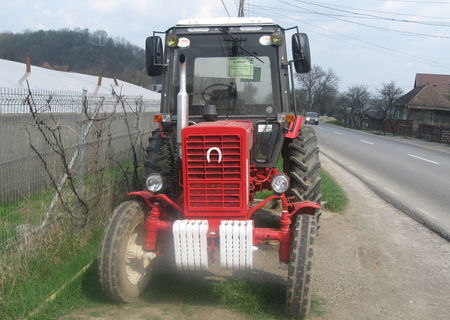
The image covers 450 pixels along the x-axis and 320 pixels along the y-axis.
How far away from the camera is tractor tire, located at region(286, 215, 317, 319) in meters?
3.93

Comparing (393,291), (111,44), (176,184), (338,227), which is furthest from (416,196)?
(111,44)

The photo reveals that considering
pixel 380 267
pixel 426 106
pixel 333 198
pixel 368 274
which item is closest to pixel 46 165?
pixel 368 274

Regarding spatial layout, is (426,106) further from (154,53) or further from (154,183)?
(154,183)

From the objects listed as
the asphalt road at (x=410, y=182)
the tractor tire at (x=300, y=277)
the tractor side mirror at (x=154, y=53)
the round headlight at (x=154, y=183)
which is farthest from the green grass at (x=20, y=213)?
the asphalt road at (x=410, y=182)

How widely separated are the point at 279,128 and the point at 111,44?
42456 millimetres

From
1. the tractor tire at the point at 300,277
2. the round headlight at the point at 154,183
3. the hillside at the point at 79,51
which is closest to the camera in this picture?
the tractor tire at the point at 300,277

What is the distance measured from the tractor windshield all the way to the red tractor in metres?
0.01

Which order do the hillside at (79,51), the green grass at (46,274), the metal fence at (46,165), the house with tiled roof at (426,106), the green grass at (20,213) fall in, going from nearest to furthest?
the green grass at (46,274) → the green grass at (20,213) → the metal fence at (46,165) → the hillside at (79,51) → the house with tiled roof at (426,106)

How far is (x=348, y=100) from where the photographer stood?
Result: 71.0 m

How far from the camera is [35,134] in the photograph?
18.7 feet

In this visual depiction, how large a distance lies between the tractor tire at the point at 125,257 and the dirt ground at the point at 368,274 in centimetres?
20

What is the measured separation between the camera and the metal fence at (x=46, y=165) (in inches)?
195

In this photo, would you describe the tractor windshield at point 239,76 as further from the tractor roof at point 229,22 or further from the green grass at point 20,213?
the green grass at point 20,213

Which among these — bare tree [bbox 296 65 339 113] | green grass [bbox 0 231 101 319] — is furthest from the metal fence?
bare tree [bbox 296 65 339 113]
